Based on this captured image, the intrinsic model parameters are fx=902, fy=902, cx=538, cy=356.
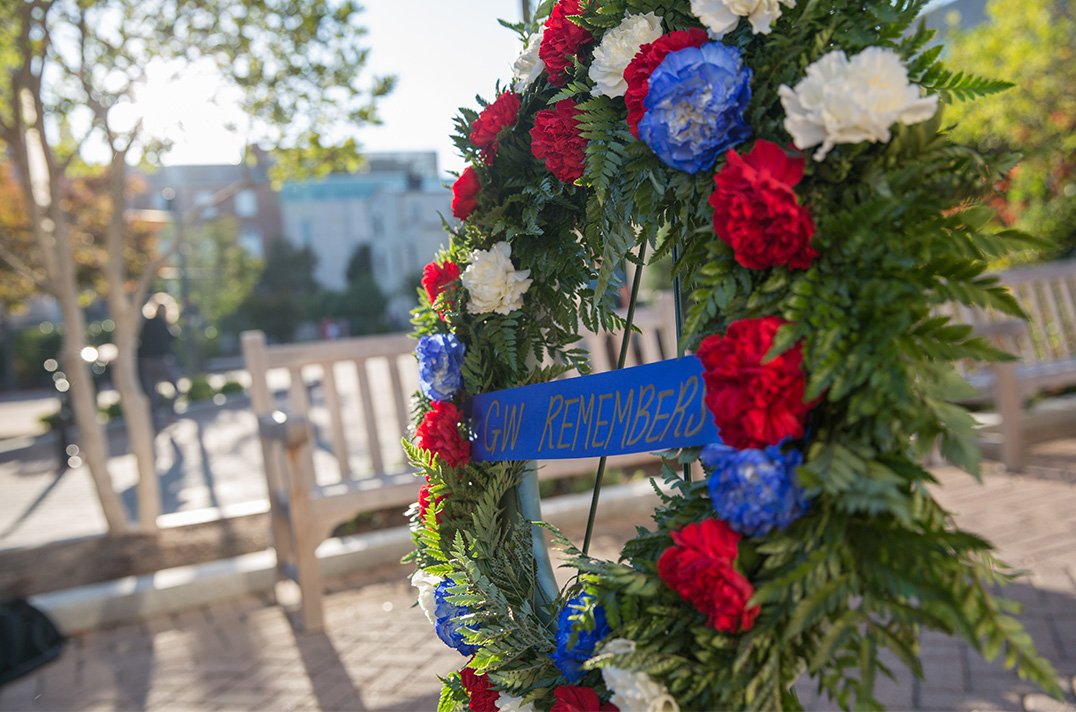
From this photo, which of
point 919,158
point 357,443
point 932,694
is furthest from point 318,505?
point 357,443

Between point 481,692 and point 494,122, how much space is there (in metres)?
1.23

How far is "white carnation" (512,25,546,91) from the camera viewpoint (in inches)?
77.2

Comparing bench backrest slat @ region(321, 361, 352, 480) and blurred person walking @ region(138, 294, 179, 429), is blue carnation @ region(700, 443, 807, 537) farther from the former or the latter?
blurred person walking @ region(138, 294, 179, 429)

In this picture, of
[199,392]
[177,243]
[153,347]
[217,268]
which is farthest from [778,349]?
[217,268]

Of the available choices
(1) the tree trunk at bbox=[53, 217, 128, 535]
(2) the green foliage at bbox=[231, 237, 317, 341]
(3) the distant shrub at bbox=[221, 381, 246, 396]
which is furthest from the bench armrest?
(2) the green foliage at bbox=[231, 237, 317, 341]

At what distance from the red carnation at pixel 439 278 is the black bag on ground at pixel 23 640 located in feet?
8.62

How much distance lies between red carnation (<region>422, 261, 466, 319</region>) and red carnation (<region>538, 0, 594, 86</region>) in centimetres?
55

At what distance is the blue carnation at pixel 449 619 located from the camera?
1953 mm

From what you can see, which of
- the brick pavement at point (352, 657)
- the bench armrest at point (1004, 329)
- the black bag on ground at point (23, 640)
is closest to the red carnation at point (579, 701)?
the brick pavement at point (352, 657)

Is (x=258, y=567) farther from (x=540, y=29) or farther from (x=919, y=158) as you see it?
(x=919, y=158)

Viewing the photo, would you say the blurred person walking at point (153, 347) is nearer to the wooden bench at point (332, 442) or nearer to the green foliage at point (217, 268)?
the wooden bench at point (332, 442)

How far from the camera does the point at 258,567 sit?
4.38 meters

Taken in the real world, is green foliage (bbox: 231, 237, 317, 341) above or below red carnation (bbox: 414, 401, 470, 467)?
above

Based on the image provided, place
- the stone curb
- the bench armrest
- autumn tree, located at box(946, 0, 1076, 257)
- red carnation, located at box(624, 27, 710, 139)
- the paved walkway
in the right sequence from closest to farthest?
red carnation, located at box(624, 27, 710, 139) < the stone curb < the bench armrest < the paved walkway < autumn tree, located at box(946, 0, 1076, 257)
